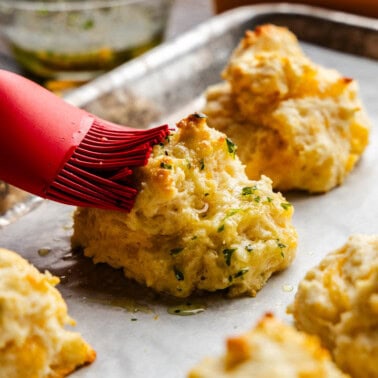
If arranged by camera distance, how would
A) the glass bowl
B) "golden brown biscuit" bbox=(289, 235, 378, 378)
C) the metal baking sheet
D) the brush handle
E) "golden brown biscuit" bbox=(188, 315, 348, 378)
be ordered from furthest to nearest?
1. the glass bowl
2. the brush handle
3. the metal baking sheet
4. "golden brown biscuit" bbox=(289, 235, 378, 378)
5. "golden brown biscuit" bbox=(188, 315, 348, 378)

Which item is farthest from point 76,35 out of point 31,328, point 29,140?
point 31,328

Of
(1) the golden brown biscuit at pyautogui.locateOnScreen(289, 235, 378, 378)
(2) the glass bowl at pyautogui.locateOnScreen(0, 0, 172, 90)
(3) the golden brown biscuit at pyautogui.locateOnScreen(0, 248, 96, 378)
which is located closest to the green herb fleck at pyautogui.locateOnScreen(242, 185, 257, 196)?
(1) the golden brown biscuit at pyautogui.locateOnScreen(289, 235, 378, 378)

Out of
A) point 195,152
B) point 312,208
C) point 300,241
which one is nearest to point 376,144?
point 312,208

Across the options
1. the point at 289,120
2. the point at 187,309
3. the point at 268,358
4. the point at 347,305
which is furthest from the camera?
the point at 289,120

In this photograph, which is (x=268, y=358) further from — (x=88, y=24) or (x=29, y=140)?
(x=88, y=24)

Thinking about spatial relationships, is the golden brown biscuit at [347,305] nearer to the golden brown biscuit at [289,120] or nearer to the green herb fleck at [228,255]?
the green herb fleck at [228,255]

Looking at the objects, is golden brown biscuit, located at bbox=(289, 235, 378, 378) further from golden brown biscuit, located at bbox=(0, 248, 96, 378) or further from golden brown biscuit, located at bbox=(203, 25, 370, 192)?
golden brown biscuit, located at bbox=(203, 25, 370, 192)
